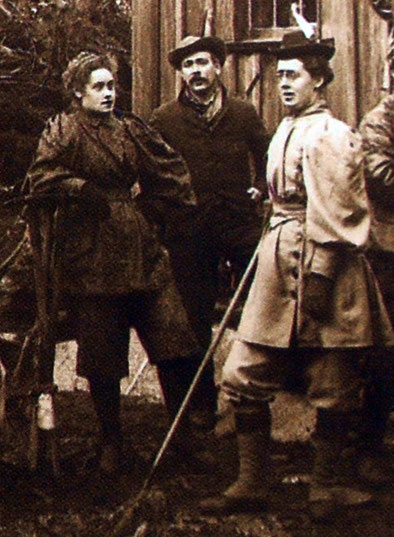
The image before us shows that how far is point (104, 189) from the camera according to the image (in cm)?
546

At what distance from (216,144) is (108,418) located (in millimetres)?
1623

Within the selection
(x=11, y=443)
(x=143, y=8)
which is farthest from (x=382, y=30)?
(x=11, y=443)

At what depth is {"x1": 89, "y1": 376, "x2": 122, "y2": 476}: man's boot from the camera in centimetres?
545

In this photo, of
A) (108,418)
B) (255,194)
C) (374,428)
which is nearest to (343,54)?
(255,194)

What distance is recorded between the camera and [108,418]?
548cm

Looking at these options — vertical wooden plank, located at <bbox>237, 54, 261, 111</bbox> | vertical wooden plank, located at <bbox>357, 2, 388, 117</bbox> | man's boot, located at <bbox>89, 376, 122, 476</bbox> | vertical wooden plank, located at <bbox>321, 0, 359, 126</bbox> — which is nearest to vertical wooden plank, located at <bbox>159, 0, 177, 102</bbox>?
vertical wooden plank, located at <bbox>237, 54, 261, 111</bbox>

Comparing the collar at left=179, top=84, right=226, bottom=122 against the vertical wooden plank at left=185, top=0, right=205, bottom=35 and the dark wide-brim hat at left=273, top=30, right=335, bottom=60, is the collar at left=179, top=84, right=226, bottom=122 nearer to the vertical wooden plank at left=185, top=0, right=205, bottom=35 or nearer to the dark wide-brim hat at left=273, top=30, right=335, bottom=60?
the dark wide-brim hat at left=273, top=30, right=335, bottom=60

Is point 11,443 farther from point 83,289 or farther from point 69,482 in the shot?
point 83,289

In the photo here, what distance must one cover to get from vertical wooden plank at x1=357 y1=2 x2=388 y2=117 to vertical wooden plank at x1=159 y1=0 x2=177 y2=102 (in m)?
1.33

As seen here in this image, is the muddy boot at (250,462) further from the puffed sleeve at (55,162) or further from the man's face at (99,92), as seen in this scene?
the man's face at (99,92)

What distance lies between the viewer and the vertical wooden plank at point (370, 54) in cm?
699

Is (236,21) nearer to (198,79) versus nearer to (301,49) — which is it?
(198,79)

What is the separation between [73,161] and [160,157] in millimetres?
465

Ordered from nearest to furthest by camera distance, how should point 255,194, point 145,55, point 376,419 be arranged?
point 376,419, point 255,194, point 145,55
